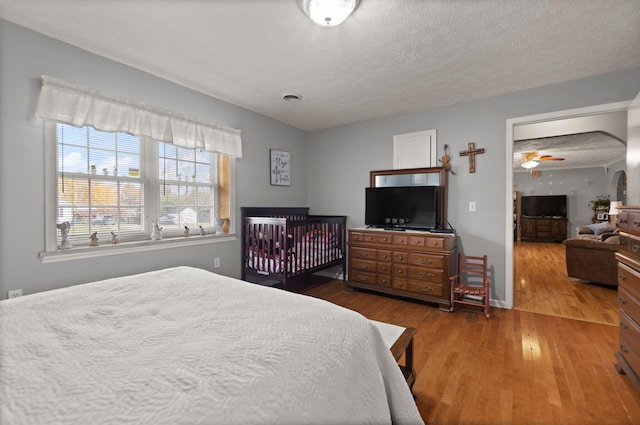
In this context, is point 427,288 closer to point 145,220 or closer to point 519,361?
point 519,361

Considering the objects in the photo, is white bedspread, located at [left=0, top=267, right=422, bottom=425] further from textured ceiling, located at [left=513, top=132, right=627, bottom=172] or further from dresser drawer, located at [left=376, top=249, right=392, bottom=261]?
textured ceiling, located at [left=513, top=132, right=627, bottom=172]

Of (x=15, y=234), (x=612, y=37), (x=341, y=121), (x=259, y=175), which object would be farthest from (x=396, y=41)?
(x=15, y=234)

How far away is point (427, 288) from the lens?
306 centimetres

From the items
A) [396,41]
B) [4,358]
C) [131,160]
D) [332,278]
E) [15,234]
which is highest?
[396,41]

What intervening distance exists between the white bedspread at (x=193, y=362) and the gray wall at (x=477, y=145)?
267cm

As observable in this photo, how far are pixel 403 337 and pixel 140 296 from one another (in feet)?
4.40

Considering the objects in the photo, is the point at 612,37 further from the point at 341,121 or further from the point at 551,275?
the point at 551,275

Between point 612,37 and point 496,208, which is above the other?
point 612,37

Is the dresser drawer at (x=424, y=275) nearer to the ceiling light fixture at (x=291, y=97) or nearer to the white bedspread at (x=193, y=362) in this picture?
the white bedspread at (x=193, y=362)

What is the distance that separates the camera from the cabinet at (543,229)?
8.27 m

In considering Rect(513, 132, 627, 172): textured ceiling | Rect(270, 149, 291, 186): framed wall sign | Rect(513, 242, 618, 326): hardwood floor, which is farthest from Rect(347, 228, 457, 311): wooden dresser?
Rect(513, 132, 627, 172): textured ceiling

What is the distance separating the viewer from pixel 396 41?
81.9 inches

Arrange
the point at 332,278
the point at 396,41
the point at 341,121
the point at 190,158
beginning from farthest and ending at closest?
the point at 332,278 → the point at 341,121 → the point at 190,158 → the point at 396,41

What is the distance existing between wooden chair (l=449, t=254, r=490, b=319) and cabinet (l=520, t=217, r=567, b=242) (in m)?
7.24
